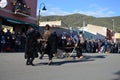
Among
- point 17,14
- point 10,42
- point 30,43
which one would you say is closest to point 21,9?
point 17,14

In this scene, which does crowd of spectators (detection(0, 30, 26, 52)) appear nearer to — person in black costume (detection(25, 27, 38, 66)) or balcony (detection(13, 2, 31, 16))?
balcony (detection(13, 2, 31, 16))

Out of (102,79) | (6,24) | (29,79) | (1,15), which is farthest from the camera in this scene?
(6,24)

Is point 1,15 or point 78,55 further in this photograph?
point 1,15

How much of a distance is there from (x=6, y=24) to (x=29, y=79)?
24.0m

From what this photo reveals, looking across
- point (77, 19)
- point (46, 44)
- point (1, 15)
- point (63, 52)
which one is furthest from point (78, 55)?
point (77, 19)

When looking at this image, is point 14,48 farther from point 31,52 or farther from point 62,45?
point 31,52

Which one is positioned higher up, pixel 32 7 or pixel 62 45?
pixel 32 7

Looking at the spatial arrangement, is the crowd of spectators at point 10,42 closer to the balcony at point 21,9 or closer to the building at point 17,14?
the building at point 17,14

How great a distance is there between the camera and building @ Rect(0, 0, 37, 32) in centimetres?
3289

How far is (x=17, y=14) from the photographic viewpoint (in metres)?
35.5

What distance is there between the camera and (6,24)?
3412 centimetres

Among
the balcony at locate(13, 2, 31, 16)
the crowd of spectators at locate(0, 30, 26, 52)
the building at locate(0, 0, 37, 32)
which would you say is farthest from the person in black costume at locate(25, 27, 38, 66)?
the balcony at locate(13, 2, 31, 16)

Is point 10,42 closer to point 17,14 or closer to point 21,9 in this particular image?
point 17,14

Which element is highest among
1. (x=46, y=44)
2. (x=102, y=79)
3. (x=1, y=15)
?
(x=1, y=15)
